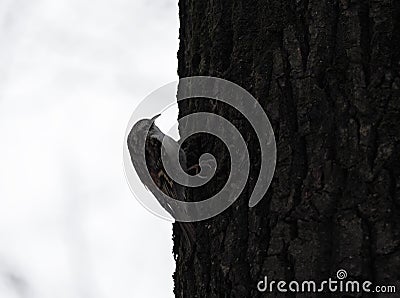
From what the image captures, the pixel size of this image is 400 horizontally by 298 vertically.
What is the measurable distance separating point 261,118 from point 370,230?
334 mm

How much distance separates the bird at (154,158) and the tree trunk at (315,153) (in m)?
0.39

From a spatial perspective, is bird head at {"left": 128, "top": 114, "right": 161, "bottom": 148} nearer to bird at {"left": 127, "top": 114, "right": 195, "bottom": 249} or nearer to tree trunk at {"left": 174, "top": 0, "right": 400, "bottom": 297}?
bird at {"left": 127, "top": 114, "right": 195, "bottom": 249}

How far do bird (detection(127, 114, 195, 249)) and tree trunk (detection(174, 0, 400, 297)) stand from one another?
0.39m

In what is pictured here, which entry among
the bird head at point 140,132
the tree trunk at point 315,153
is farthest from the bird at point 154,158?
the tree trunk at point 315,153

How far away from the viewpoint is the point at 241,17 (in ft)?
5.19

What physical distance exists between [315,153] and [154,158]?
127cm

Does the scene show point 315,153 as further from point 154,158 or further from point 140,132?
point 140,132

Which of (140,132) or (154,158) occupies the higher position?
A: (140,132)

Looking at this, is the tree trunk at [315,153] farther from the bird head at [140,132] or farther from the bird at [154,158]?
the bird head at [140,132]

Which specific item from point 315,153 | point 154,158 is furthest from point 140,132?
point 315,153

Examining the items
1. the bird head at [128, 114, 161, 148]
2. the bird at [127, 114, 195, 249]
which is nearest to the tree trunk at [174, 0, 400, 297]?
the bird at [127, 114, 195, 249]

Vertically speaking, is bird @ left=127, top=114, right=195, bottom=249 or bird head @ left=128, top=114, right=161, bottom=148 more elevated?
bird head @ left=128, top=114, right=161, bottom=148

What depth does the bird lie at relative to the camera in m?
2.01

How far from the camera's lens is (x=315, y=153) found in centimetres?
131
